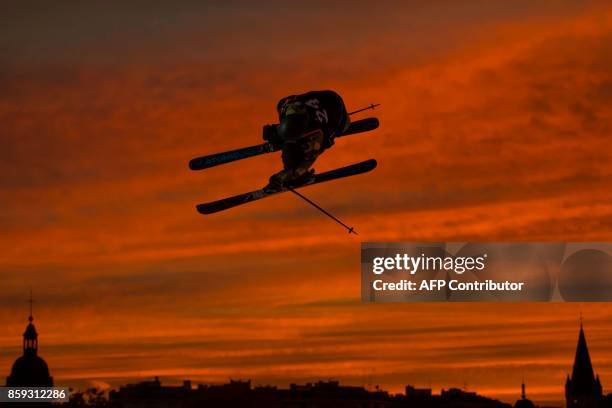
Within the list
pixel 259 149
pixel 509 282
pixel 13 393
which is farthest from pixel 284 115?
pixel 13 393

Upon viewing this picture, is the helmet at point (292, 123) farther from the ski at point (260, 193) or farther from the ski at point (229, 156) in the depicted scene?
the ski at point (260, 193)

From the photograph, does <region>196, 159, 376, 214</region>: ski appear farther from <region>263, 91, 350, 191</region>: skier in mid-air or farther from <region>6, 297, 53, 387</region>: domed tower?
<region>6, 297, 53, 387</region>: domed tower

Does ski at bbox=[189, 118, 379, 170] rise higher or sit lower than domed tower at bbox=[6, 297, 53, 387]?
lower

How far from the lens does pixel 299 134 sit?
4838 cm

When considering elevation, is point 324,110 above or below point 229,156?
above

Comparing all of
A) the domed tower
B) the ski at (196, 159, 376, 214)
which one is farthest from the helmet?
the domed tower

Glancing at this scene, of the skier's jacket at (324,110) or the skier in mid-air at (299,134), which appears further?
the skier's jacket at (324,110)

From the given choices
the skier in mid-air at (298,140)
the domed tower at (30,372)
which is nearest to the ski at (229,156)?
the skier in mid-air at (298,140)

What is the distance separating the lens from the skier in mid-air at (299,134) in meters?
48.3

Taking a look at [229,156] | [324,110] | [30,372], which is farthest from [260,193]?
[30,372]

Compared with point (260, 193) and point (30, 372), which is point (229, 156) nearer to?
point (260, 193)

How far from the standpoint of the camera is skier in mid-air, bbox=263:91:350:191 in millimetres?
48344

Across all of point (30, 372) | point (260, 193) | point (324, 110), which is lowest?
point (260, 193)

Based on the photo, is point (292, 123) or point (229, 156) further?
point (229, 156)
